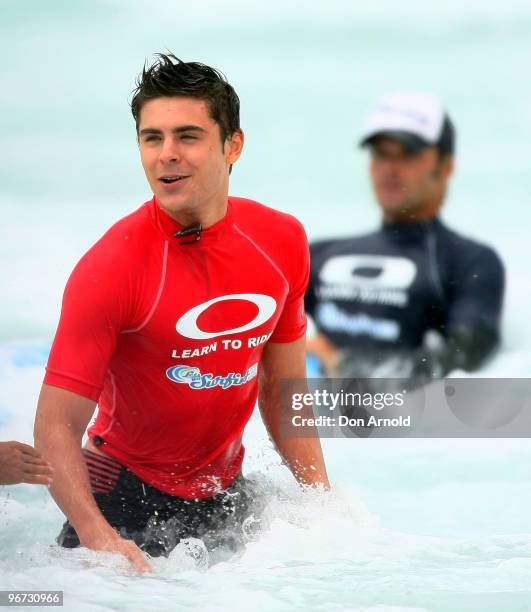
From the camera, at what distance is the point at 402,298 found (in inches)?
108

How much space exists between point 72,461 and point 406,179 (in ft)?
3.46

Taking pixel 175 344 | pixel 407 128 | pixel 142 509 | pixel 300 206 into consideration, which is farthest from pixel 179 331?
pixel 300 206

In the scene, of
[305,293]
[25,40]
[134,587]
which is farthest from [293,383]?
[25,40]

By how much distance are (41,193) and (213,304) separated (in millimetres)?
3199

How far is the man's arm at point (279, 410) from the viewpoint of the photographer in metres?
2.71

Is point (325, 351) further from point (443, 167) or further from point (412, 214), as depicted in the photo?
point (443, 167)

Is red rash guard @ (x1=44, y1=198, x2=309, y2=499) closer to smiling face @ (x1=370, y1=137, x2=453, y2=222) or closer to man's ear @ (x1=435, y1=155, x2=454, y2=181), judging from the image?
smiling face @ (x1=370, y1=137, x2=453, y2=222)

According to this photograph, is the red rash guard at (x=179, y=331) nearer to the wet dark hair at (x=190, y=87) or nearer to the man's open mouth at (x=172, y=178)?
the man's open mouth at (x=172, y=178)

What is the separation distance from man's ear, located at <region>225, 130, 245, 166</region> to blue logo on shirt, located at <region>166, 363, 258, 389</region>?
0.48 m

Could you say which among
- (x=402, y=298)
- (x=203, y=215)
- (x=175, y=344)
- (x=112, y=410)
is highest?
(x=203, y=215)

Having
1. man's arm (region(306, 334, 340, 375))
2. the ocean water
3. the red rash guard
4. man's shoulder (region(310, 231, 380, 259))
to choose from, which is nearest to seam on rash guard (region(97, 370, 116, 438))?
the red rash guard

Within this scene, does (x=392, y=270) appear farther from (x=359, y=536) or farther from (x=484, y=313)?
(x=359, y=536)

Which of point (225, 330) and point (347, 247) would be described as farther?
point (347, 247)

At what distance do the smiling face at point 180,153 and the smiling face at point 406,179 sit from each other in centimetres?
52
